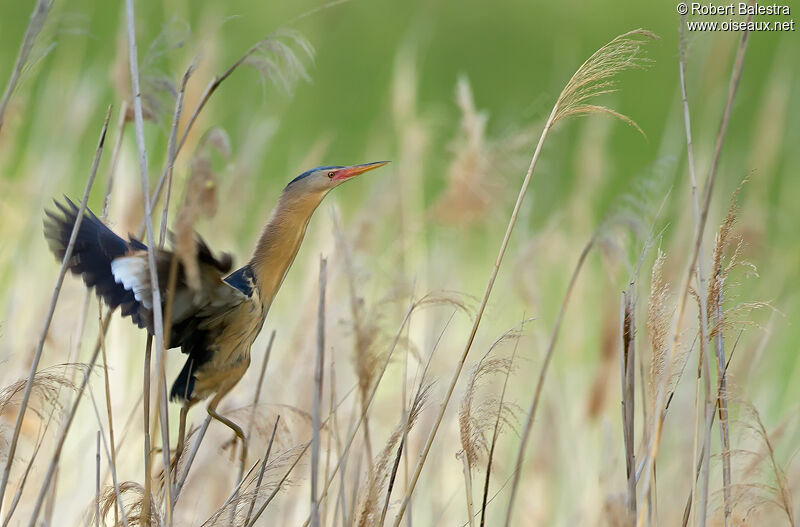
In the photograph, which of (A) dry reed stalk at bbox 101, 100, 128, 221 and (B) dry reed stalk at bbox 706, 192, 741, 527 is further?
(A) dry reed stalk at bbox 101, 100, 128, 221

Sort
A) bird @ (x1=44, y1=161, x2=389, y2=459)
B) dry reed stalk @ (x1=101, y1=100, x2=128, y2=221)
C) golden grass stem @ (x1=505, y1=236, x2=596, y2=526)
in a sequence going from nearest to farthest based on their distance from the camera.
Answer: golden grass stem @ (x1=505, y1=236, x2=596, y2=526) < bird @ (x1=44, y1=161, x2=389, y2=459) < dry reed stalk @ (x1=101, y1=100, x2=128, y2=221)

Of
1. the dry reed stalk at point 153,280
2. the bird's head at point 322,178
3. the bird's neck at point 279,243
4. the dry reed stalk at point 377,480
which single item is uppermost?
the bird's head at point 322,178

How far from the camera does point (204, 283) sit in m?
1.43

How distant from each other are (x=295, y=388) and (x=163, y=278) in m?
1.00

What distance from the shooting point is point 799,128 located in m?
4.86

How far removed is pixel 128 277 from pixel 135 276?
0.01 meters

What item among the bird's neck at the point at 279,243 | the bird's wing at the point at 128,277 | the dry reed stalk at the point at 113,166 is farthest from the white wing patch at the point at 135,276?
the bird's neck at the point at 279,243

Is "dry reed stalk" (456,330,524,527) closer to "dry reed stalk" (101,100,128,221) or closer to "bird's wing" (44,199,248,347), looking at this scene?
"bird's wing" (44,199,248,347)

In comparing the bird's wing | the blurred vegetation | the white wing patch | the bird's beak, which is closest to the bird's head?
the bird's beak

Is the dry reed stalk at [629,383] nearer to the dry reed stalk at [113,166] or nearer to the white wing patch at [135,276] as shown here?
the white wing patch at [135,276]

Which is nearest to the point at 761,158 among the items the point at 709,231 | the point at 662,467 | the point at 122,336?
the point at 709,231

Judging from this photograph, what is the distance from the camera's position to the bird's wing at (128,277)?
137 centimetres

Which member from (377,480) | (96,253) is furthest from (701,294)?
(96,253)

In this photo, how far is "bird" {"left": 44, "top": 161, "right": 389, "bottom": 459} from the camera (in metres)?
1.40
